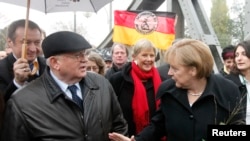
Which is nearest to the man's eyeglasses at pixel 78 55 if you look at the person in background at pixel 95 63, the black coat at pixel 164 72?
the black coat at pixel 164 72

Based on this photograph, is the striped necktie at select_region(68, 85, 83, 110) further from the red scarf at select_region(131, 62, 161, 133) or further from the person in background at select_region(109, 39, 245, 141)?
the red scarf at select_region(131, 62, 161, 133)

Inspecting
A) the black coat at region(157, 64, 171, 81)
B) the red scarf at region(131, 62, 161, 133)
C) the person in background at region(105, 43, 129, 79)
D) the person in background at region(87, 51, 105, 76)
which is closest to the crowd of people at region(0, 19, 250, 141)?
the red scarf at region(131, 62, 161, 133)

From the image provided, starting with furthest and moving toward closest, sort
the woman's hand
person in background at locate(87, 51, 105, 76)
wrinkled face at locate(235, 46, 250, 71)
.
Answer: person in background at locate(87, 51, 105, 76), wrinkled face at locate(235, 46, 250, 71), the woman's hand

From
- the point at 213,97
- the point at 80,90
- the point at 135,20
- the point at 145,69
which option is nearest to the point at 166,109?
the point at 213,97

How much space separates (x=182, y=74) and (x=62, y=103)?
3.03 feet

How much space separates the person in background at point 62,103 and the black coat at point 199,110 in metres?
0.48

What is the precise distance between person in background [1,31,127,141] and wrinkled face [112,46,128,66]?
3079 mm

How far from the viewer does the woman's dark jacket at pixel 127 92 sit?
443 centimetres

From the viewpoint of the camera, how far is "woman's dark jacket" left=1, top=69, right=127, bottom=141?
2773 millimetres

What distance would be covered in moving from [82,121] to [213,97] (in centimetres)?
99

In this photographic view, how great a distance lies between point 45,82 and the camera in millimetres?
2990

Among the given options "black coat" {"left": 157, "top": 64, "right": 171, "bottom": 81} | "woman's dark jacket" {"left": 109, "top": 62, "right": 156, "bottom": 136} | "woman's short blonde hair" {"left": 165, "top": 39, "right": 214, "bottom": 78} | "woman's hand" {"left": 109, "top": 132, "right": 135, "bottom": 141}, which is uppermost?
"woman's short blonde hair" {"left": 165, "top": 39, "right": 214, "bottom": 78}

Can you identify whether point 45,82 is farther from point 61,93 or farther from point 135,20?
point 135,20

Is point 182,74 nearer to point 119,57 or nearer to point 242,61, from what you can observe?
point 242,61
